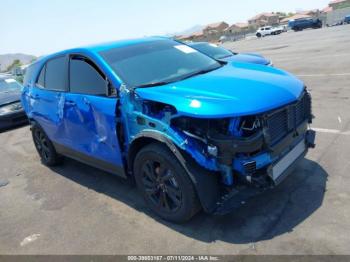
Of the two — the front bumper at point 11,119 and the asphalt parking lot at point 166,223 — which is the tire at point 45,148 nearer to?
the asphalt parking lot at point 166,223

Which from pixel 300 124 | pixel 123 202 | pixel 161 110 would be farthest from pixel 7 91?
Result: pixel 300 124

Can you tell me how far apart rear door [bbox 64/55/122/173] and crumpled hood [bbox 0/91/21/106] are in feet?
19.6

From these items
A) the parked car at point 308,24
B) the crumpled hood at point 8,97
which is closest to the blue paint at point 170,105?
the crumpled hood at point 8,97

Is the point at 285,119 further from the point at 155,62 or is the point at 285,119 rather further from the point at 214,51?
the point at 214,51

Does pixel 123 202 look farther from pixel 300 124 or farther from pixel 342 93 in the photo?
pixel 342 93

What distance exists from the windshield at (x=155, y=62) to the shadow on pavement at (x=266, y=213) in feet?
5.01

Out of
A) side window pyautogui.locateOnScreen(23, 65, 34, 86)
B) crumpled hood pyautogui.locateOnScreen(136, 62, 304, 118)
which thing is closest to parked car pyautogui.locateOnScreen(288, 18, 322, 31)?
side window pyautogui.locateOnScreen(23, 65, 34, 86)

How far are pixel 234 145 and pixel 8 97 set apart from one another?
8.94 m

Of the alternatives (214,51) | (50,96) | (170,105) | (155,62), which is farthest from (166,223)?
(214,51)

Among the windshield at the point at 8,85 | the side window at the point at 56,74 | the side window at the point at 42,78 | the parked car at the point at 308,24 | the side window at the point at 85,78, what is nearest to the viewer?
the side window at the point at 85,78

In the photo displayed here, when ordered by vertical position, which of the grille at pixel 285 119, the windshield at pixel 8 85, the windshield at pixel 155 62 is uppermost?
the windshield at pixel 155 62

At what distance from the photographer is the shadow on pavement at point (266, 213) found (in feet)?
11.5

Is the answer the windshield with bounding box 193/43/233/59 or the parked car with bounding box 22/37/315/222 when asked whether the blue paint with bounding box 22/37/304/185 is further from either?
the windshield with bounding box 193/43/233/59

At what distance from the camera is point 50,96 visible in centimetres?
542
